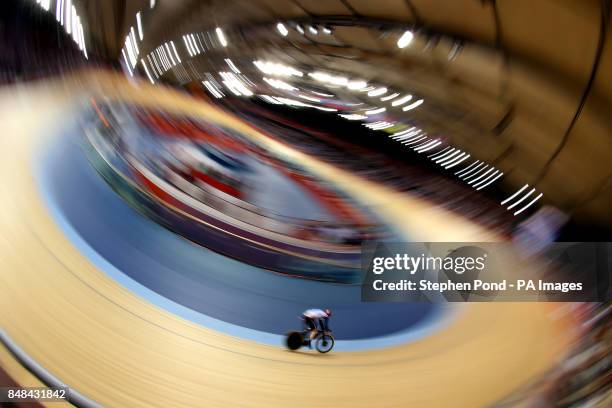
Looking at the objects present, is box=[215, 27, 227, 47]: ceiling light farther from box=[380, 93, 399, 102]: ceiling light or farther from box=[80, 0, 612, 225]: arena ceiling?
box=[380, 93, 399, 102]: ceiling light

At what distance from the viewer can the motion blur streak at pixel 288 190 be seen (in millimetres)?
993

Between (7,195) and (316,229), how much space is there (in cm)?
68

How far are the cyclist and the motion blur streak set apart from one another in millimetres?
18

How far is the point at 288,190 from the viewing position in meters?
1.24

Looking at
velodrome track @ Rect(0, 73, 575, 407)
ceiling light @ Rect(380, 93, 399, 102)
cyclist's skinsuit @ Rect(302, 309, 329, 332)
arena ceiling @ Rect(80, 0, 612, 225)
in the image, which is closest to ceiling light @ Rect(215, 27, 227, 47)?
arena ceiling @ Rect(80, 0, 612, 225)

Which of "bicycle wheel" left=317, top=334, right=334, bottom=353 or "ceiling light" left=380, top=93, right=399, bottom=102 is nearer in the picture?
"bicycle wheel" left=317, top=334, right=334, bottom=353

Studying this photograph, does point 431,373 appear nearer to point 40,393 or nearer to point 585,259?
point 585,259

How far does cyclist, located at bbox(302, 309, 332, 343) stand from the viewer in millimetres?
1036

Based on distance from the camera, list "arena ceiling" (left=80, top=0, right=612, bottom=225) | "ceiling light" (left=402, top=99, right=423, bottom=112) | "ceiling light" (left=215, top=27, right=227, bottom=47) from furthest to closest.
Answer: "ceiling light" (left=215, top=27, right=227, bottom=47) < "ceiling light" (left=402, top=99, right=423, bottom=112) < "arena ceiling" (left=80, top=0, right=612, bottom=225)

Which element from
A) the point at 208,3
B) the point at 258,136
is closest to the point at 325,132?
the point at 258,136

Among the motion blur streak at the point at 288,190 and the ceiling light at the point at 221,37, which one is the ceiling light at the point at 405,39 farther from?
the ceiling light at the point at 221,37

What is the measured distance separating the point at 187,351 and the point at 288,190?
46cm

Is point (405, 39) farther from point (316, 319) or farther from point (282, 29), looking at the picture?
point (316, 319)

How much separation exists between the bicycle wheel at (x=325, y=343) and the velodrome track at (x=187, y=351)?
2 centimetres
